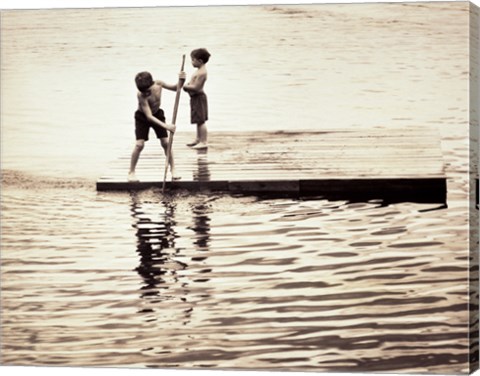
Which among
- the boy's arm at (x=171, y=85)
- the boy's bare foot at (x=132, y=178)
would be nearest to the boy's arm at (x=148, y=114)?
the boy's arm at (x=171, y=85)

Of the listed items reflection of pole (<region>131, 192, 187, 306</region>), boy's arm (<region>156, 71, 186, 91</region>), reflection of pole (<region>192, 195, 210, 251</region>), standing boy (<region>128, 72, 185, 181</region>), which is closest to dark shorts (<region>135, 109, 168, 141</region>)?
standing boy (<region>128, 72, 185, 181</region>)

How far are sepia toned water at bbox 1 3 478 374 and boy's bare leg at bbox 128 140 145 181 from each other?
7cm

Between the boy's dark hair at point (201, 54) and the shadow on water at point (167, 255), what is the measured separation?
747 millimetres

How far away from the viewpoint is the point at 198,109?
31.8 ft

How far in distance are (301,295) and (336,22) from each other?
56.4 inches

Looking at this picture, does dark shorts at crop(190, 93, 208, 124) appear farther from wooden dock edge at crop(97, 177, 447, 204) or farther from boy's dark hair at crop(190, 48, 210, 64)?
wooden dock edge at crop(97, 177, 447, 204)

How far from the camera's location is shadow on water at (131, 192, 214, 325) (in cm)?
954

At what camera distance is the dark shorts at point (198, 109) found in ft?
31.8

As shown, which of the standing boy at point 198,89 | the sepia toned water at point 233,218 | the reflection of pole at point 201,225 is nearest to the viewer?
the sepia toned water at point 233,218

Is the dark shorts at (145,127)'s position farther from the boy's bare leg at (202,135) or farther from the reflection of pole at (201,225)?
the reflection of pole at (201,225)

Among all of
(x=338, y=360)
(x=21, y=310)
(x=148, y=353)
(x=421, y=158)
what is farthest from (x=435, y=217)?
(x=21, y=310)

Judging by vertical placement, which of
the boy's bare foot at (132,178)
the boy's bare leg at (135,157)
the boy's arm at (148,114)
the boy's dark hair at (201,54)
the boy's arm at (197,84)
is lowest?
the boy's bare foot at (132,178)

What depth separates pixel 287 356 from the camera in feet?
30.8

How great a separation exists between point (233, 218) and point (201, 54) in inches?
34.9
